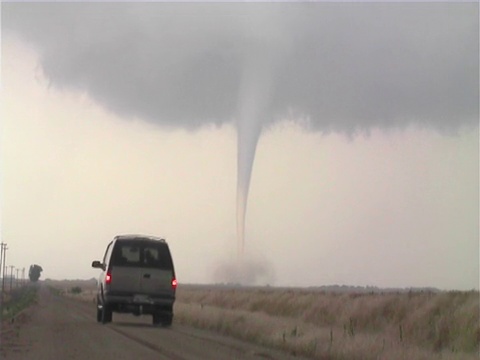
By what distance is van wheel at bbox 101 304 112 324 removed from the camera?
28.4 meters

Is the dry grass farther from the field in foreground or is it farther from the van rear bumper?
the van rear bumper

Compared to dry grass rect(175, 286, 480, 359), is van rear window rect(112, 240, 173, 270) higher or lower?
higher

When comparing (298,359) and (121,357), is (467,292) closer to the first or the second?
(298,359)

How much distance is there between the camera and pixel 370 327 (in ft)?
108

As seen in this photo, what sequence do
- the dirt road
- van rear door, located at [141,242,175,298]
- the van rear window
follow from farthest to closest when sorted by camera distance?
the van rear window
van rear door, located at [141,242,175,298]
the dirt road

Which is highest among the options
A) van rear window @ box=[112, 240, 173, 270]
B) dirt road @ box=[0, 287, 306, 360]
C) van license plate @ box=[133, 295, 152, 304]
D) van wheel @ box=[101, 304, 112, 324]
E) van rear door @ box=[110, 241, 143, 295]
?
van rear window @ box=[112, 240, 173, 270]

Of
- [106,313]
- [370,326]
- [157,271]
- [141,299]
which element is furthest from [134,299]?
[370,326]

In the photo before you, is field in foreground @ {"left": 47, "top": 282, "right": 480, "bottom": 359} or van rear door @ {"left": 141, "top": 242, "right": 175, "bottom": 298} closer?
field in foreground @ {"left": 47, "top": 282, "right": 480, "bottom": 359}

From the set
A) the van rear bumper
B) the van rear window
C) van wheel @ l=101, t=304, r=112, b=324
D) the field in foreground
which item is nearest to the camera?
the field in foreground

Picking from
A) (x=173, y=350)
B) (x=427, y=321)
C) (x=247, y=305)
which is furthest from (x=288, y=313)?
(x=173, y=350)

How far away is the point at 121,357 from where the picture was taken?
57.0 feet

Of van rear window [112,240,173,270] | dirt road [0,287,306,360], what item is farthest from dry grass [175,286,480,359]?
van rear window [112,240,173,270]

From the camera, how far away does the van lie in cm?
2761

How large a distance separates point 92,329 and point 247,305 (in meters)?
25.0
